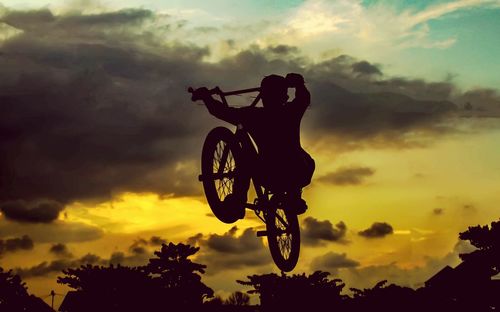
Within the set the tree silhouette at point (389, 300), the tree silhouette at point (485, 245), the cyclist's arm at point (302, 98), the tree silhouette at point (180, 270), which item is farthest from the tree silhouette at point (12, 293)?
the cyclist's arm at point (302, 98)

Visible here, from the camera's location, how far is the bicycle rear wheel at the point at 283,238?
36.3ft

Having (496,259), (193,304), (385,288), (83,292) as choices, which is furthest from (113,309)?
(496,259)

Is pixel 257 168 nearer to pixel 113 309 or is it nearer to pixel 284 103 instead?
pixel 284 103

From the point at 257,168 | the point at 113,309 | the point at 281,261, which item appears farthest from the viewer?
the point at 113,309

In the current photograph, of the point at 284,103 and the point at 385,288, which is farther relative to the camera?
the point at 385,288

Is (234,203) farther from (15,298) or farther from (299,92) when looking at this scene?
(15,298)

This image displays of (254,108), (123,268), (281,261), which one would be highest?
(123,268)

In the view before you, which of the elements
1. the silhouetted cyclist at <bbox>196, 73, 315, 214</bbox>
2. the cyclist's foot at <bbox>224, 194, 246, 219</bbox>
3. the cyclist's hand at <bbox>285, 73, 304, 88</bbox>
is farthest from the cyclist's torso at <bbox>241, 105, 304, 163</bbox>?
the cyclist's foot at <bbox>224, 194, 246, 219</bbox>

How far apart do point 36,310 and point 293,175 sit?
18504mm

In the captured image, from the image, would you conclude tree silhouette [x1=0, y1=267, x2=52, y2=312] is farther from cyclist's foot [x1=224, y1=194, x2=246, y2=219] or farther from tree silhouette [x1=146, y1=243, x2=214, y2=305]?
cyclist's foot [x1=224, y1=194, x2=246, y2=219]

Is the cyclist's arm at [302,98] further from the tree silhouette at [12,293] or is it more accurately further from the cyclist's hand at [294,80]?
the tree silhouette at [12,293]

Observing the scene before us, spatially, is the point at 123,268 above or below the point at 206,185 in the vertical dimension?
above

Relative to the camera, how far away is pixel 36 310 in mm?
25984

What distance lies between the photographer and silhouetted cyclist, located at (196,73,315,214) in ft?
33.0
